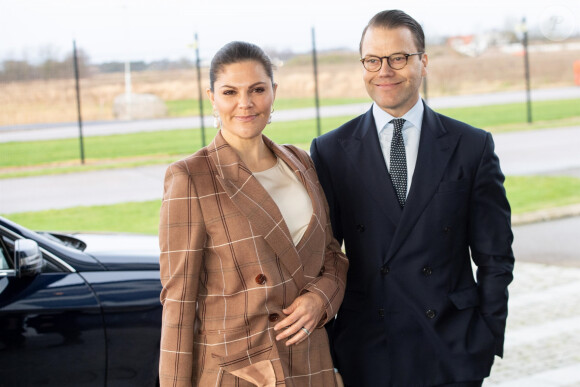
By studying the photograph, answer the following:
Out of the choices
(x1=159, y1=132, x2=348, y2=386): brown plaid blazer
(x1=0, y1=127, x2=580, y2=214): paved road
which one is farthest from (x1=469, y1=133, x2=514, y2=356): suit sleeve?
(x1=0, y1=127, x2=580, y2=214): paved road

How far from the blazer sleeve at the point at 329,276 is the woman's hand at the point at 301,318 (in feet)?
0.13

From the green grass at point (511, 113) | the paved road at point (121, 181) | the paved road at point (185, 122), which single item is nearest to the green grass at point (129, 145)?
the paved road at point (185, 122)

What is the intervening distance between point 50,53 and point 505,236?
23738 millimetres

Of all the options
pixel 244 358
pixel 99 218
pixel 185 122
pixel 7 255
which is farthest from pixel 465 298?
pixel 185 122

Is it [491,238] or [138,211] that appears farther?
[138,211]

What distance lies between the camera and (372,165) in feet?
9.85

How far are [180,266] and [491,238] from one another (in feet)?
3.87

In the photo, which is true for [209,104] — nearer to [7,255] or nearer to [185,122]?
[185,122]

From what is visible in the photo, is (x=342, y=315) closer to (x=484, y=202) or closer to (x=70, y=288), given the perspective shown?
(x=484, y=202)

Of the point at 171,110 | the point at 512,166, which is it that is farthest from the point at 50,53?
the point at 512,166

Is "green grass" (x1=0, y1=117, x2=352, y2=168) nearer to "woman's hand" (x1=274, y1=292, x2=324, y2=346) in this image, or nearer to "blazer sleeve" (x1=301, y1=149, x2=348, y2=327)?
"blazer sleeve" (x1=301, y1=149, x2=348, y2=327)

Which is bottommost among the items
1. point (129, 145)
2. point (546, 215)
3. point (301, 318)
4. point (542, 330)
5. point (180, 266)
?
point (542, 330)

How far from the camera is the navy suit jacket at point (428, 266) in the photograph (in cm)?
291

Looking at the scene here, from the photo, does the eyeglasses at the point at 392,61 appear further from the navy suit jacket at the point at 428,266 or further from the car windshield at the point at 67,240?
the car windshield at the point at 67,240
